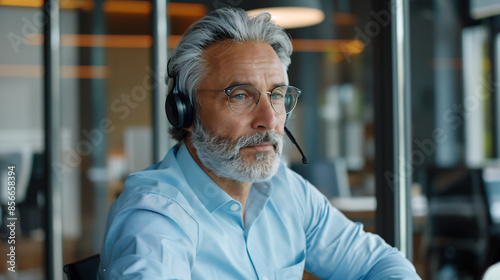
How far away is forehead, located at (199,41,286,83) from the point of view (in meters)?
1.27

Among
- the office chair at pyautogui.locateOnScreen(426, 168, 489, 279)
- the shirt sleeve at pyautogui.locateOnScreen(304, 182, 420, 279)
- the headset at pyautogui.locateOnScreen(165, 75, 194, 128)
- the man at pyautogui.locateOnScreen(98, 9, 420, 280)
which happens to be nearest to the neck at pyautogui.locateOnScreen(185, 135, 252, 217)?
the man at pyautogui.locateOnScreen(98, 9, 420, 280)

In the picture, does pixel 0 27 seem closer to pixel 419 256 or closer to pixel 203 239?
pixel 203 239

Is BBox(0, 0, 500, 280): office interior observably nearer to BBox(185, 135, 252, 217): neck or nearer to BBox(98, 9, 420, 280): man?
BBox(98, 9, 420, 280): man

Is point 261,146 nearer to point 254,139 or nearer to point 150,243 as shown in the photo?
point 254,139

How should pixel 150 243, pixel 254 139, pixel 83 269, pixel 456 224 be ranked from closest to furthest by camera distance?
1. pixel 150 243
2. pixel 83 269
3. pixel 254 139
4. pixel 456 224

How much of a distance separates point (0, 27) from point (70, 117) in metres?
1.09

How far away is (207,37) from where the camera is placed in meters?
1.30

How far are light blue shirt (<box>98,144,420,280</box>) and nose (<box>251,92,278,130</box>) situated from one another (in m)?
Answer: 0.20

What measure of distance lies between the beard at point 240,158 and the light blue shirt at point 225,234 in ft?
0.16

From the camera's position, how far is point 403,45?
1760 millimetres

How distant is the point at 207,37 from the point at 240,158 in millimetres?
341

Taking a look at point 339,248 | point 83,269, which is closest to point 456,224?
point 339,248

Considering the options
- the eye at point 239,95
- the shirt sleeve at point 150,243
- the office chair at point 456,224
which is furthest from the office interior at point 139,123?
the shirt sleeve at point 150,243

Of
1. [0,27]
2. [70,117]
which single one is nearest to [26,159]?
[70,117]
